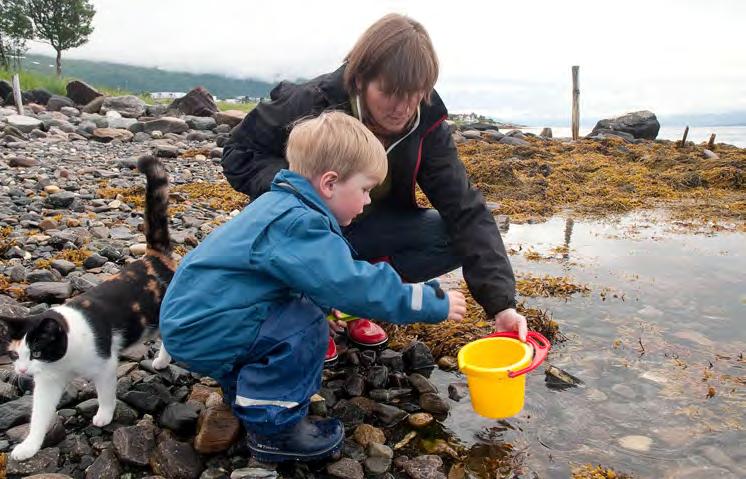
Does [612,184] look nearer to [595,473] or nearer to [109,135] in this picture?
[595,473]

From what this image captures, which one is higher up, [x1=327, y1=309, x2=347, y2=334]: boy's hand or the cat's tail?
the cat's tail

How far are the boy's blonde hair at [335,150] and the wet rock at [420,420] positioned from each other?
1.14 meters

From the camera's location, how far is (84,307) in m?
2.43

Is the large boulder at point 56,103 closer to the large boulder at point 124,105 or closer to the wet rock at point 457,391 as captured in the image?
the large boulder at point 124,105

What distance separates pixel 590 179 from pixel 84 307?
30.2 ft

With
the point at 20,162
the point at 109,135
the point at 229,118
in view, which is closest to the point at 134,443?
the point at 20,162

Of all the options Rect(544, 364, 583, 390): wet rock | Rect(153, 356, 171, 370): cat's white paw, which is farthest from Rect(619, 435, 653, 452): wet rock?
Rect(153, 356, 171, 370): cat's white paw

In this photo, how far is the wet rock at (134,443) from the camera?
2088 mm

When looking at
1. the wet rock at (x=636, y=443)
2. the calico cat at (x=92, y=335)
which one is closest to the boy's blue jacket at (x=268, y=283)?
the calico cat at (x=92, y=335)

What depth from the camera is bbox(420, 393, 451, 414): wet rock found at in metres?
2.62

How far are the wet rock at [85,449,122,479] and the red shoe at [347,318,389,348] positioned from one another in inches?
57.1

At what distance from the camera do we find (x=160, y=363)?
275cm

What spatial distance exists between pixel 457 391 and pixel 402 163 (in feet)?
4.02

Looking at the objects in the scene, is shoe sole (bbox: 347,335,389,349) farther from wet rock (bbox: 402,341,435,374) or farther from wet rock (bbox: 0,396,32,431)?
wet rock (bbox: 0,396,32,431)
